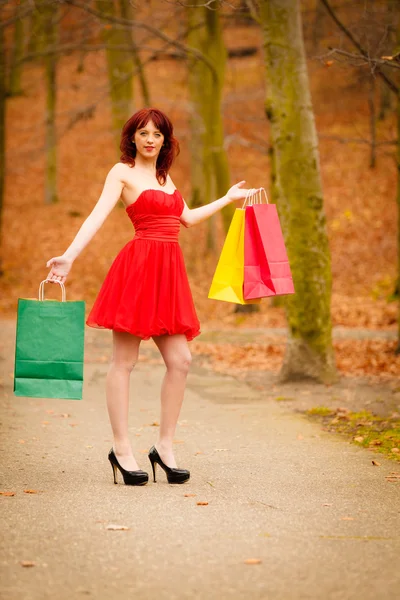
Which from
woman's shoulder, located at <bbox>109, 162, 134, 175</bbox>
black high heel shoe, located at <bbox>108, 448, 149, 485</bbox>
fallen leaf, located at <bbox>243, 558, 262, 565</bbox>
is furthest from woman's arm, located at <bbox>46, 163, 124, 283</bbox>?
fallen leaf, located at <bbox>243, 558, 262, 565</bbox>

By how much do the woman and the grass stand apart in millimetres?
1777

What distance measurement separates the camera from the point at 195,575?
10.8 feet

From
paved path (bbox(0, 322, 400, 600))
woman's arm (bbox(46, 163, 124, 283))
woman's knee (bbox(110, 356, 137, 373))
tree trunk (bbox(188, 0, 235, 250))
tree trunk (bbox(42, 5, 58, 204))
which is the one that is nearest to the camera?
paved path (bbox(0, 322, 400, 600))

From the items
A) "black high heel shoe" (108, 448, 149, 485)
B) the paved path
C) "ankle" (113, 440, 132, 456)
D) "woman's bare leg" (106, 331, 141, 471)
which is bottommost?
the paved path

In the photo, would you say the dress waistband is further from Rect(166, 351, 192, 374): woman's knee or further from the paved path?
the paved path

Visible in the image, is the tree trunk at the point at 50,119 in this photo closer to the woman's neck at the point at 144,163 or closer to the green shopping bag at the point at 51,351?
the woman's neck at the point at 144,163

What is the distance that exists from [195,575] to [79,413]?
14.9ft

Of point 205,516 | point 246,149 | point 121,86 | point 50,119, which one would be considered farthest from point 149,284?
point 246,149

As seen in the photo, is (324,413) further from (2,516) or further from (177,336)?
(2,516)

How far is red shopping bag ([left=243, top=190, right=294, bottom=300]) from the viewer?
5.41 metres

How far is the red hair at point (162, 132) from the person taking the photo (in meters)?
5.13

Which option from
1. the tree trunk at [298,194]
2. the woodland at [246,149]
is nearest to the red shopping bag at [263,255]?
the woodland at [246,149]

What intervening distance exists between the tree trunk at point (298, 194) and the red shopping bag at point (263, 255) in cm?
375

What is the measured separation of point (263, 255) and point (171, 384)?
1.05m
